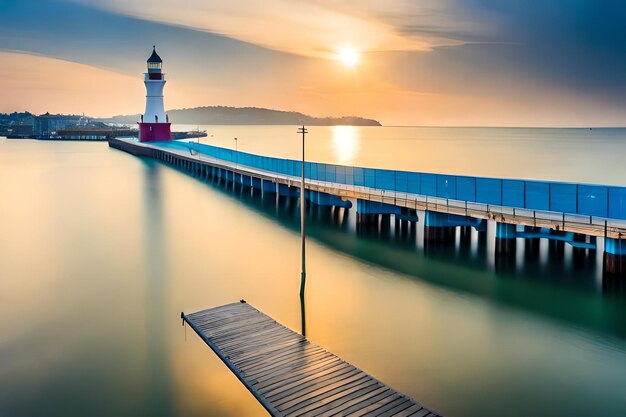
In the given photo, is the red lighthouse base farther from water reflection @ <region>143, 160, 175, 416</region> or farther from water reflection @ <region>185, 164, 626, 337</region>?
water reflection @ <region>185, 164, 626, 337</region>

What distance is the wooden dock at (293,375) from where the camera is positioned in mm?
9312

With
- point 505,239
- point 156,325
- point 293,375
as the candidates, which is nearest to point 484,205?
point 505,239

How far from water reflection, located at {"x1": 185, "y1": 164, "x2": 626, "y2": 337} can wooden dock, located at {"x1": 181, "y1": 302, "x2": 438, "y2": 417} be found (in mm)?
3227

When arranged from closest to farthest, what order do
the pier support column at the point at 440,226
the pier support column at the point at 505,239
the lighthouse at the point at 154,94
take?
1. the pier support column at the point at 505,239
2. the pier support column at the point at 440,226
3. the lighthouse at the point at 154,94

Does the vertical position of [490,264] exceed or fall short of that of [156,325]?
it exceeds it

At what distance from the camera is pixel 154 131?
85.6m

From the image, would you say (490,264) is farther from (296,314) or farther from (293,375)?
(293,375)

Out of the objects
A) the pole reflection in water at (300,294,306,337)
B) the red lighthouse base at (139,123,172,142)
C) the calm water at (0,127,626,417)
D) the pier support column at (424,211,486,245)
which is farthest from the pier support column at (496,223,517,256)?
the red lighthouse base at (139,123,172,142)

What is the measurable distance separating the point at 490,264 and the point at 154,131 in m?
72.8

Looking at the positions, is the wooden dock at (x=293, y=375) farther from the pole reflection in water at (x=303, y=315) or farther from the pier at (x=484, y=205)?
the pier at (x=484, y=205)

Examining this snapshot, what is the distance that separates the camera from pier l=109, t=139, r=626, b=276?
19453mm

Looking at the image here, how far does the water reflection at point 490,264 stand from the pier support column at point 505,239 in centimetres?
17

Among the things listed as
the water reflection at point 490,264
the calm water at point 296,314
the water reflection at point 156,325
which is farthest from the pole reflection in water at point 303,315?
the water reflection at point 156,325

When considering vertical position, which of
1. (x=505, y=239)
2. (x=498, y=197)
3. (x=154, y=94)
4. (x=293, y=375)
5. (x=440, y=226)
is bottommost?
(x=293, y=375)
